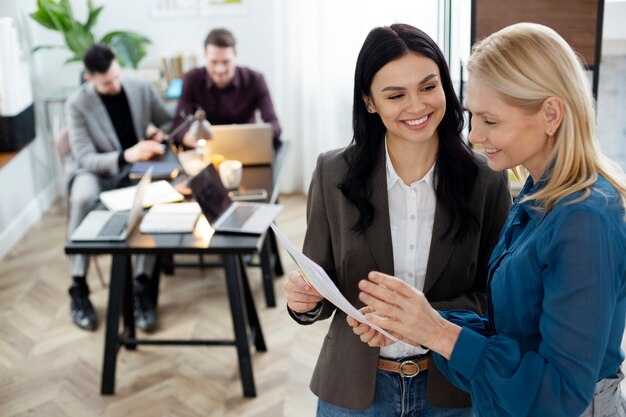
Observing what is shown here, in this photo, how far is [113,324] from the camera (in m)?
3.40

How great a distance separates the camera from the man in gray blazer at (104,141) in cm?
411

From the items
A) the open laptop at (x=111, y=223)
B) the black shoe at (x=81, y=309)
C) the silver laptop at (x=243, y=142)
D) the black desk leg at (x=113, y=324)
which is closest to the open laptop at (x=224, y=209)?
the open laptop at (x=111, y=223)

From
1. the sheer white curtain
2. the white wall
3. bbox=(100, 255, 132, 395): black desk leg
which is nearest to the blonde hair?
bbox=(100, 255, 132, 395): black desk leg

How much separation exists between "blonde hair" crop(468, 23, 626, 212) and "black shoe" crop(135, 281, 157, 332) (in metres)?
2.93

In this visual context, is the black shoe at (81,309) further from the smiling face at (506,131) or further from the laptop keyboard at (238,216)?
the smiling face at (506,131)

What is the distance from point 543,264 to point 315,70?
4208 millimetres

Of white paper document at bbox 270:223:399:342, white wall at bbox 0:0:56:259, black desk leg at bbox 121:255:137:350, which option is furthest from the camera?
white wall at bbox 0:0:56:259

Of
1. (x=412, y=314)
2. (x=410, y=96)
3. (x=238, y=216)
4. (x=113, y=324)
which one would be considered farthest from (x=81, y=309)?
(x=412, y=314)

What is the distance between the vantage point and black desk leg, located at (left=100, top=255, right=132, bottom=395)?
3.33 meters

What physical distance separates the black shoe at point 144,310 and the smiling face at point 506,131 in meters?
2.83

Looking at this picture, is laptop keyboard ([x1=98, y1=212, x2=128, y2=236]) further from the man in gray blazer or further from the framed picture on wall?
the framed picture on wall

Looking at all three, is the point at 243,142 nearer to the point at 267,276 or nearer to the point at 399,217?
the point at 267,276

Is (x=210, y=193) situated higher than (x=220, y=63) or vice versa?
(x=220, y=63)

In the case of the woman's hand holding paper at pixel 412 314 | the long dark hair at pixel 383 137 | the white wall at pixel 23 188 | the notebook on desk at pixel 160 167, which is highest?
the long dark hair at pixel 383 137
